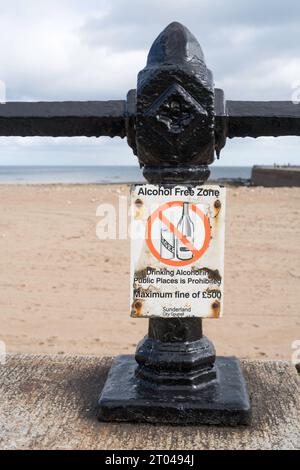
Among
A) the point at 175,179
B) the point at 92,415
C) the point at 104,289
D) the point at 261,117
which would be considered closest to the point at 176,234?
the point at 175,179

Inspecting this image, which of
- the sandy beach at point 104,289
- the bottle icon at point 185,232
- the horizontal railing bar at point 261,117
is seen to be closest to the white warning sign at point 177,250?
the bottle icon at point 185,232

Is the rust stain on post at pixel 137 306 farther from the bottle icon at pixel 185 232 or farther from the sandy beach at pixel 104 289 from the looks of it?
the sandy beach at pixel 104 289

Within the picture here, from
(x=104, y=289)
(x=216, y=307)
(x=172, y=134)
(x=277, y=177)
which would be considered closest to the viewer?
(x=172, y=134)

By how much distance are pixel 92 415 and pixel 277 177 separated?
113 ft

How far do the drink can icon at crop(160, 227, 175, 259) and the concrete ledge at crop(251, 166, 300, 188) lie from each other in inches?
1151

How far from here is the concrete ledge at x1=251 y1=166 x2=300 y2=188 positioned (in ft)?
103

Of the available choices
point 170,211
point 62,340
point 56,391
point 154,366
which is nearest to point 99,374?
point 56,391

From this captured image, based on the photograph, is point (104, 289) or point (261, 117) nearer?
point (261, 117)

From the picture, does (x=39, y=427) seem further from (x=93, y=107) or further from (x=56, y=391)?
(x=93, y=107)

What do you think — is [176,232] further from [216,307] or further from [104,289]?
[104,289]

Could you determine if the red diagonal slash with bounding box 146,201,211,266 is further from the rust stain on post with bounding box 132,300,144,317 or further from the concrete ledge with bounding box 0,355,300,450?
the concrete ledge with bounding box 0,355,300,450

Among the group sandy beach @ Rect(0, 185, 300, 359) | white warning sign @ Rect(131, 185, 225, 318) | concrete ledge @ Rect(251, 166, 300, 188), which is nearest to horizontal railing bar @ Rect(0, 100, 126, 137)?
white warning sign @ Rect(131, 185, 225, 318)

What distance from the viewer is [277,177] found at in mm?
35250

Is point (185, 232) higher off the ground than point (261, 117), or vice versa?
point (261, 117)
